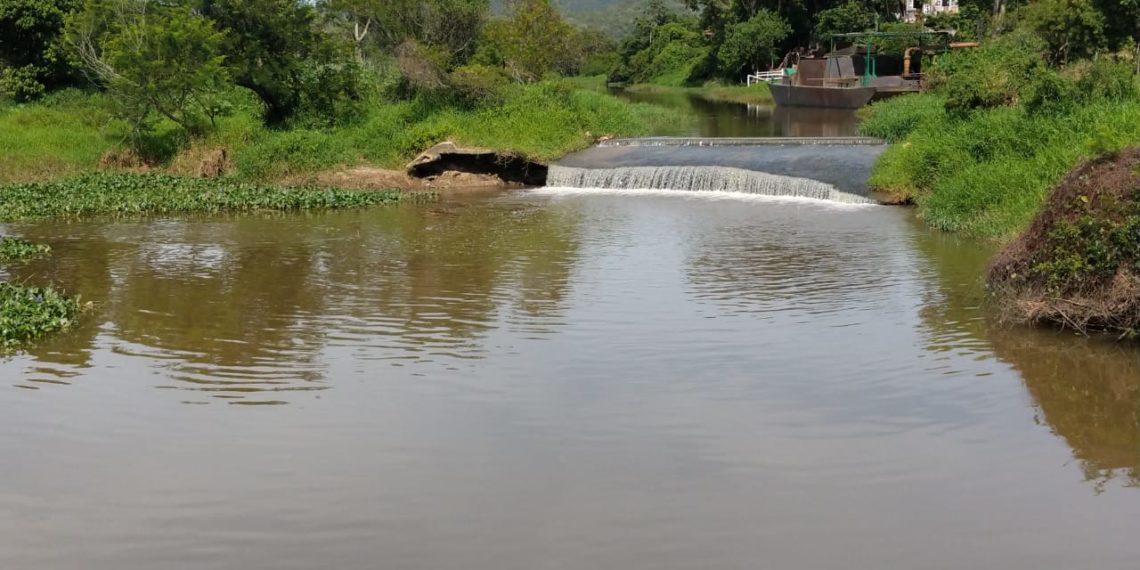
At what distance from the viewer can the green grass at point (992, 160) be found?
645 inches

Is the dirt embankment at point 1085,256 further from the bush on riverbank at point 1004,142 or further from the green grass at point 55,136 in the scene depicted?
the green grass at point 55,136

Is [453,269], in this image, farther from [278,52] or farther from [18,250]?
[278,52]

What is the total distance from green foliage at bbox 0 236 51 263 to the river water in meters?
0.62

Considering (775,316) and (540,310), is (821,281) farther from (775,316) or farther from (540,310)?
(540,310)

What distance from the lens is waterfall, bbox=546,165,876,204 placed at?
70.9ft

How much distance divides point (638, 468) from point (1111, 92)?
49.5ft

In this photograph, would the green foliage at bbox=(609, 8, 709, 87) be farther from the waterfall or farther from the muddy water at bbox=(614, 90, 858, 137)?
the waterfall

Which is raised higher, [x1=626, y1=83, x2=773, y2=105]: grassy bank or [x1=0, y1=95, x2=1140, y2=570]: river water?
[x1=626, y1=83, x2=773, y2=105]: grassy bank

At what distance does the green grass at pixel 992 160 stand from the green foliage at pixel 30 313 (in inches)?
434

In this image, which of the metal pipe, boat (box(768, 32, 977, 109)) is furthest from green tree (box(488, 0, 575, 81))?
the metal pipe

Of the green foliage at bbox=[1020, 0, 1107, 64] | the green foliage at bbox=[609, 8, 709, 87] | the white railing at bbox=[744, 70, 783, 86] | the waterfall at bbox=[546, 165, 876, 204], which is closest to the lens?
the waterfall at bbox=[546, 165, 876, 204]

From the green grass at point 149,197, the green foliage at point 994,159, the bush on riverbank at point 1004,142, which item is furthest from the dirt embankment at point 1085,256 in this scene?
the green grass at point 149,197

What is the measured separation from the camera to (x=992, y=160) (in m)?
19.0

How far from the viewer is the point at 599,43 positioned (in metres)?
91.1
